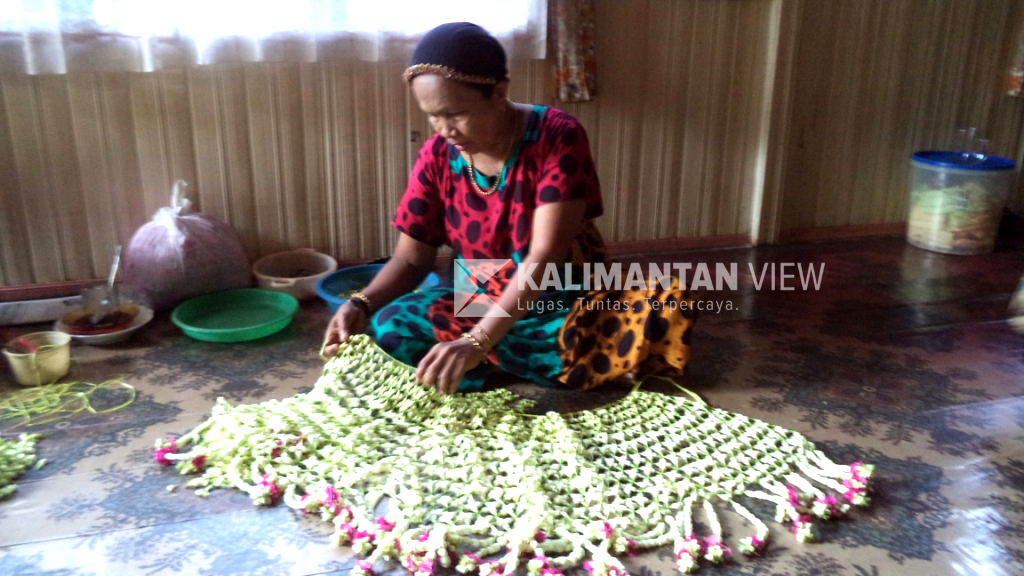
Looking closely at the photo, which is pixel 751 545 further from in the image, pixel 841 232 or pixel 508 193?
pixel 841 232

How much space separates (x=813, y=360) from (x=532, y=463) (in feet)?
3.08

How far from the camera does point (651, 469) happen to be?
1.45 meters

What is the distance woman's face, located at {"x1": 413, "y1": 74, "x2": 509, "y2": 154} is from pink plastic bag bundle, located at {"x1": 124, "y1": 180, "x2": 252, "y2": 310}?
41.4 inches

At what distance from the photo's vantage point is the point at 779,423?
1.67m

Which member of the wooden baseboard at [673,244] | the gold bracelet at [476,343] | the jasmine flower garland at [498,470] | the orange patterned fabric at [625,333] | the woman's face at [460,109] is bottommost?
the jasmine flower garland at [498,470]

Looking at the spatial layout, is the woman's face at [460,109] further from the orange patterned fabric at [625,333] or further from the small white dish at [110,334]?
the small white dish at [110,334]

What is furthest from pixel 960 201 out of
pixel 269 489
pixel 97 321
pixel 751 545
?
pixel 97 321

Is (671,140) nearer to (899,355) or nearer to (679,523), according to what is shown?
(899,355)

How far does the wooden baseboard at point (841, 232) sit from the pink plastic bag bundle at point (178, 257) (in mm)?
2104

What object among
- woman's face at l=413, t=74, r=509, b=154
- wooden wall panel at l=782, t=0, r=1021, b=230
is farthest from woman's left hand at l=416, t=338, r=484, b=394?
wooden wall panel at l=782, t=0, r=1021, b=230

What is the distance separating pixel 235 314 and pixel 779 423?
1518 mm

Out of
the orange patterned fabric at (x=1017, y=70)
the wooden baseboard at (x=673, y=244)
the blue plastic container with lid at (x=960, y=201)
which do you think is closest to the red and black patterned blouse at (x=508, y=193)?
the wooden baseboard at (x=673, y=244)

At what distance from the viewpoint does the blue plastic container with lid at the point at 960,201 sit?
2.91 m

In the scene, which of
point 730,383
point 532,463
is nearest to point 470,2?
point 730,383
